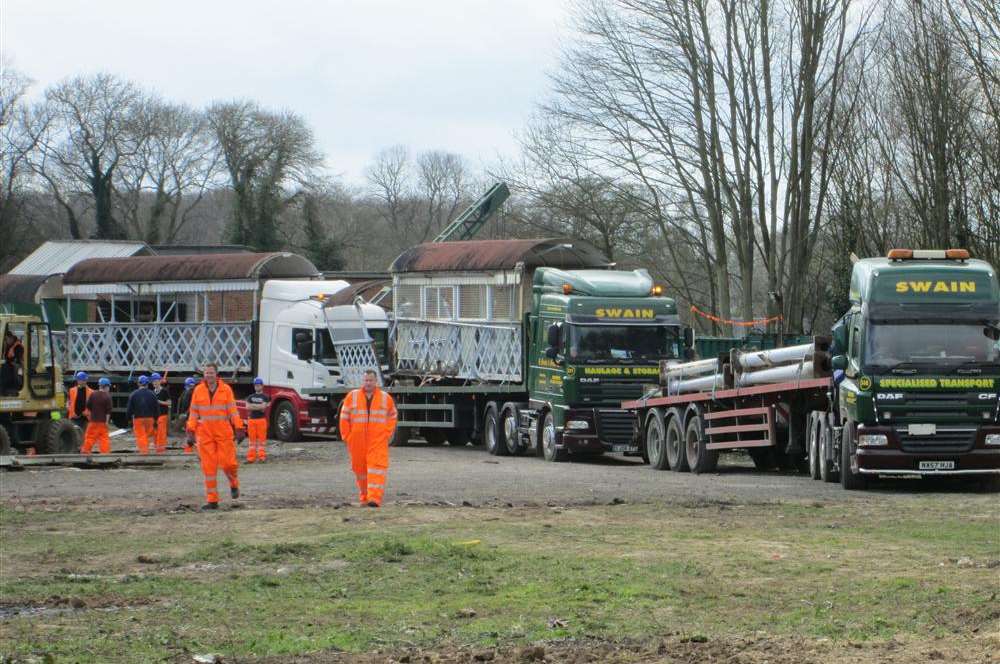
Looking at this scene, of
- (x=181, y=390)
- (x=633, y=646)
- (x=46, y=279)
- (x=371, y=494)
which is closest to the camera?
(x=633, y=646)

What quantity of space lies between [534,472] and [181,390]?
19.0m

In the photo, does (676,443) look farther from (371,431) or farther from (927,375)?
(371,431)

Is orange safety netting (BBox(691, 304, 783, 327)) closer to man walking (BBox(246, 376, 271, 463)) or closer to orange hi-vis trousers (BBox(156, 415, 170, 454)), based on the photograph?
man walking (BBox(246, 376, 271, 463))

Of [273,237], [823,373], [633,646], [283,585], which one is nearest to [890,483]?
[823,373]

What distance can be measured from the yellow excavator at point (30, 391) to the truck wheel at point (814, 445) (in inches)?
563

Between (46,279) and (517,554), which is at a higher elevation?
(46,279)

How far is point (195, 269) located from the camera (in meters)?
41.3

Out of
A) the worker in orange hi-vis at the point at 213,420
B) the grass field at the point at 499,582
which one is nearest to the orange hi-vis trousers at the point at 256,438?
the worker in orange hi-vis at the point at 213,420

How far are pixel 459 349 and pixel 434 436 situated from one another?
3.26 metres

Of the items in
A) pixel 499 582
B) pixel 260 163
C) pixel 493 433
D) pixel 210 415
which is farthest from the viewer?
pixel 260 163

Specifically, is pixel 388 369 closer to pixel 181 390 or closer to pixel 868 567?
pixel 181 390

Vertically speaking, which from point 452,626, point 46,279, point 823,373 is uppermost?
point 46,279

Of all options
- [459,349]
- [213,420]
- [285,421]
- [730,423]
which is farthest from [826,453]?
[285,421]

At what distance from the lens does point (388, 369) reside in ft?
121
